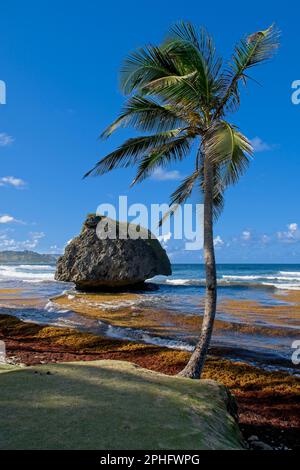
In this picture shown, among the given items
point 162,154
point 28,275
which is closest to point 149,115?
point 162,154

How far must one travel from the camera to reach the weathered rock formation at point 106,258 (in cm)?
3459

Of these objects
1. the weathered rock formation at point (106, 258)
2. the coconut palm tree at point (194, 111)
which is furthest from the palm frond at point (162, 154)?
the weathered rock formation at point (106, 258)

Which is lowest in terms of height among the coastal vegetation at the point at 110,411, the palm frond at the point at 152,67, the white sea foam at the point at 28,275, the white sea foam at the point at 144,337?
the white sea foam at the point at 28,275

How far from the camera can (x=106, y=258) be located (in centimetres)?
3444

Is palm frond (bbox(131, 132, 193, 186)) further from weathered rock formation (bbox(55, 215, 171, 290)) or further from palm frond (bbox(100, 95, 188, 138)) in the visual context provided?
weathered rock formation (bbox(55, 215, 171, 290))

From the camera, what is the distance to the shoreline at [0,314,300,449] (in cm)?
778

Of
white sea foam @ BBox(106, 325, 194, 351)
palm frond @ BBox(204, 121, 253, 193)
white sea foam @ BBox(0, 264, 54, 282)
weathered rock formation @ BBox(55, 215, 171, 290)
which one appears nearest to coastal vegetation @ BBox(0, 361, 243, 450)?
palm frond @ BBox(204, 121, 253, 193)

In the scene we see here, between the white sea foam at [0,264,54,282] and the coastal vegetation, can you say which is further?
the white sea foam at [0,264,54,282]

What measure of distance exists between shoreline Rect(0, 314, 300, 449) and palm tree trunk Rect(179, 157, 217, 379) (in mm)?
1337

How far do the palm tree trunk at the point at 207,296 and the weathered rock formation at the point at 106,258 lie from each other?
25.5 meters

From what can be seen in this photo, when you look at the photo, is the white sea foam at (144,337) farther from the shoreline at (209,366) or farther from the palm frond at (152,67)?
the palm frond at (152,67)

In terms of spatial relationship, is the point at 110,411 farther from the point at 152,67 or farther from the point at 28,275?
the point at 28,275
